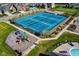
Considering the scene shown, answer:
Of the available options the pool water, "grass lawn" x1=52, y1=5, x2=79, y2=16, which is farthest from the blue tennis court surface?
the pool water

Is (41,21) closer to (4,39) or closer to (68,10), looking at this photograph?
(68,10)

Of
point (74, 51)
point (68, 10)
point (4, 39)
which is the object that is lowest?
point (74, 51)

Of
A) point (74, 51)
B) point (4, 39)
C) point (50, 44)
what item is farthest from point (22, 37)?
point (74, 51)

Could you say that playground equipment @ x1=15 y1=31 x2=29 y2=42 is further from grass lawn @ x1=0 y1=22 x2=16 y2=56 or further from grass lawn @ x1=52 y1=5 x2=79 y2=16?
grass lawn @ x1=52 y1=5 x2=79 y2=16

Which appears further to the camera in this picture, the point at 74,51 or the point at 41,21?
the point at 41,21

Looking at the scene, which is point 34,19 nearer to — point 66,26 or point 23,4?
point 23,4

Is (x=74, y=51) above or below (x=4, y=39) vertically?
below
